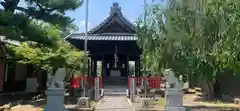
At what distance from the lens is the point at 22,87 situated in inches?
927

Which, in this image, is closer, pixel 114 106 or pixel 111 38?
pixel 114 106

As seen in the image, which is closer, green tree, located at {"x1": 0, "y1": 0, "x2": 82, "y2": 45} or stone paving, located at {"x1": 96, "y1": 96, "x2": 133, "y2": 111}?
green tree, located at {"x1": 0, "y1": 0, "x2": 82, "y2": 45}

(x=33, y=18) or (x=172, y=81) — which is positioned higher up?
(x=33, y=18)

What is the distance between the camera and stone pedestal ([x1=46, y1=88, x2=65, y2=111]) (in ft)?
36.4

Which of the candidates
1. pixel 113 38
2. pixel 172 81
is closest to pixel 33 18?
pixel 172 81

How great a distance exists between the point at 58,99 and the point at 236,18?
6.27m

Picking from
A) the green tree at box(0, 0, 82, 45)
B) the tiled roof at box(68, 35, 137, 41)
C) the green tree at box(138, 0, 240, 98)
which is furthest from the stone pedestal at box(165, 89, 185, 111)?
the tiled roof at box(68, 35, 137, 41)

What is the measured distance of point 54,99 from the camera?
1115 centimetres

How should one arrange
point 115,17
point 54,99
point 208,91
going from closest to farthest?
point 54,99 → point 208,91 → point 115,17

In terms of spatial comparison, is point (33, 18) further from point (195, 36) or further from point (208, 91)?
point (208, 91)

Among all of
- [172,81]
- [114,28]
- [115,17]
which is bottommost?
[172,81]

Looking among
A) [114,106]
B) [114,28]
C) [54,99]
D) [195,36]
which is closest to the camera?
[54,99]

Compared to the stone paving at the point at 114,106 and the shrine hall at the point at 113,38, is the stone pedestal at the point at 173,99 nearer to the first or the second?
the stone paving at the point at 114,106

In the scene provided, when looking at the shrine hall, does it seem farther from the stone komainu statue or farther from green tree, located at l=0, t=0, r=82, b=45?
the stone komainu statue
